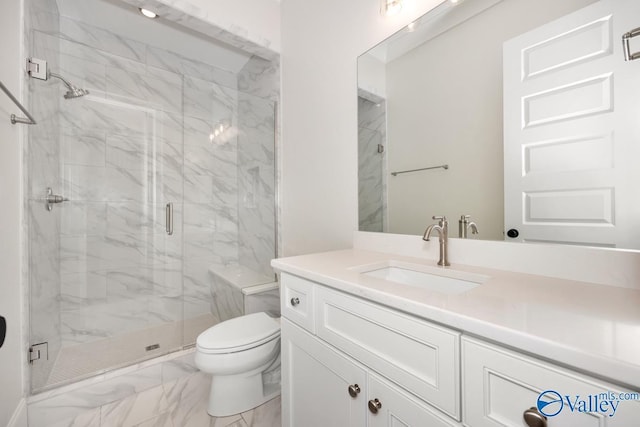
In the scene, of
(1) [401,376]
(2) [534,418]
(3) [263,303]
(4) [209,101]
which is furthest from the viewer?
(4) [209,101]

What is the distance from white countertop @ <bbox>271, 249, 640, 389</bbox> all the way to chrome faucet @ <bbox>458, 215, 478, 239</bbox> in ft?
0.62

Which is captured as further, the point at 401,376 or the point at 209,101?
the point at 209,101

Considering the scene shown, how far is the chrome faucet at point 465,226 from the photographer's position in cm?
107

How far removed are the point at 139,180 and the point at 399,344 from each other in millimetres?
2431

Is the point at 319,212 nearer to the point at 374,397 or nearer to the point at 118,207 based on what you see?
the point at 374,397

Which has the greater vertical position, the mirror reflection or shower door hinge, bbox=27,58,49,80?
shower door hinge, bbox=27,58,49,80

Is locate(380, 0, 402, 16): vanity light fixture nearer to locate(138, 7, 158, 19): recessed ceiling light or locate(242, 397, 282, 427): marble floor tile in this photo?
locate(138, 7, 158, 19): recessed ceiling light

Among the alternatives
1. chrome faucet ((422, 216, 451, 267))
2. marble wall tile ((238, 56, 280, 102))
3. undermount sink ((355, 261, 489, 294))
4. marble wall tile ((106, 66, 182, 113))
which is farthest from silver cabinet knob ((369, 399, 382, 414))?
marble wall tile ((106, 66, 182, 113))

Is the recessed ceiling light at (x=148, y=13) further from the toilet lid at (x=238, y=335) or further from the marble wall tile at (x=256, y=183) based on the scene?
the toilet lid at (x=238, y=335)

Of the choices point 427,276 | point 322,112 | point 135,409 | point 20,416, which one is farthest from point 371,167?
point 20,416

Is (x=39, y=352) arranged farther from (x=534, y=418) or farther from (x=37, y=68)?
(x=534, y=418)

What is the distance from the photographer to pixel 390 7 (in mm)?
1336

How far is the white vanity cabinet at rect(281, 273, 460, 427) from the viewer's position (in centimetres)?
60

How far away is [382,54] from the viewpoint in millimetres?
1400
